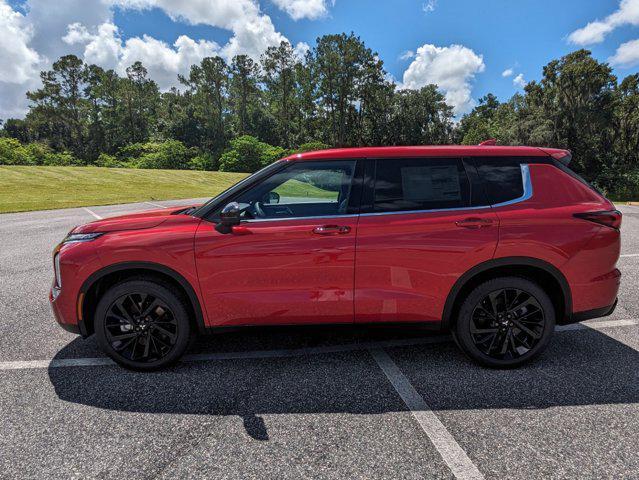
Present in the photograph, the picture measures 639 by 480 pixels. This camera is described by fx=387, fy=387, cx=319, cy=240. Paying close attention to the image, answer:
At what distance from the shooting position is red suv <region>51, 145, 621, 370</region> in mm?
2926

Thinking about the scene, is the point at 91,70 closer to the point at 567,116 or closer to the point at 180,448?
the point at 567,116

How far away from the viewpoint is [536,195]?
304 cm

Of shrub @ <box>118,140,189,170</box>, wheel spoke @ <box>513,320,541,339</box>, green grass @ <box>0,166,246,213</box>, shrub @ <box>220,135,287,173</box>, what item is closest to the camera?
wheel spoke @ <box>513,320,541,339</box>

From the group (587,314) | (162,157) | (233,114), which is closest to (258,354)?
(587,314)

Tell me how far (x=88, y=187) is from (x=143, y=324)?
25147mm

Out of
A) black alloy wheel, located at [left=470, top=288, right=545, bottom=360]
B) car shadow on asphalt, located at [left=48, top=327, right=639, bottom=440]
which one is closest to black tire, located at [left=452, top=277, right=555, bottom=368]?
black alloy wheel, located at [left=470, top=288, right=545, bottom=360]

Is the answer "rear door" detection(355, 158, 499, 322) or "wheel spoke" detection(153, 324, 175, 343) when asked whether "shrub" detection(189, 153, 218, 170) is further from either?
"rear door" detection(355, 158, 499, 322)

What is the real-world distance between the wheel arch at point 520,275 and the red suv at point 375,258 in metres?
0.01

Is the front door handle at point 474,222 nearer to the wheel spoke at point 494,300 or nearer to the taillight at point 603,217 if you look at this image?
the wheel spoke at point 494,300

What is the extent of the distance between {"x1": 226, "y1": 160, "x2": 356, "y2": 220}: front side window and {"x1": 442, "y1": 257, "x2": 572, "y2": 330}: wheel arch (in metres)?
1.10

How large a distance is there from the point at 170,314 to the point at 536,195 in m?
3.05

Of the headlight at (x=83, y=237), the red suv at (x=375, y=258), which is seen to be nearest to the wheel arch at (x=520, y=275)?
the red suv at (x=375, y=258)

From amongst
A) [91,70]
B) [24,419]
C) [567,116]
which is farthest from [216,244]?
[91,70]

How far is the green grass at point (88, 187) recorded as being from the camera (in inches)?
718
